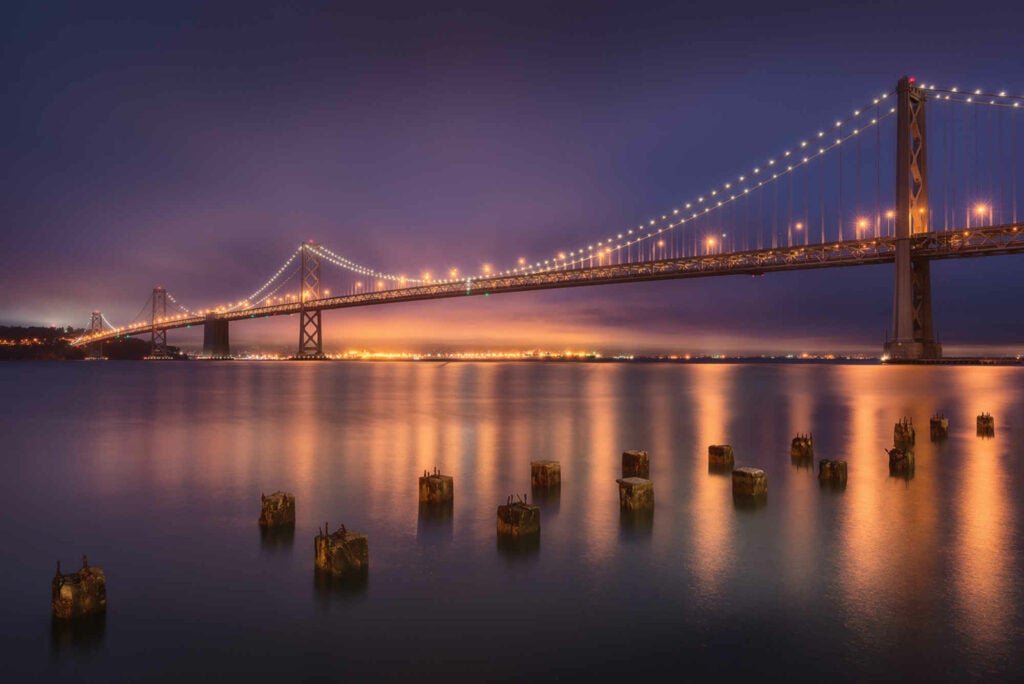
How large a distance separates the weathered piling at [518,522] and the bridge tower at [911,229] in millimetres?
38117

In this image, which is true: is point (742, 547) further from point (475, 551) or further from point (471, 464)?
point (471, 464)

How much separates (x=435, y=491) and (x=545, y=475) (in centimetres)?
163

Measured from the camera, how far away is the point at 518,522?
20.8 ft

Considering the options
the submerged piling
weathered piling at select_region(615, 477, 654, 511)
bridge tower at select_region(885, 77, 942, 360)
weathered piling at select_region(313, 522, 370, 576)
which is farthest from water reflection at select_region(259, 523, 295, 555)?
→ bridge tower at select_region(885, 77, 942, 360)

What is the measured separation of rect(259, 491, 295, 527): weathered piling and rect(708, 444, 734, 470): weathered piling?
6293 millimetres

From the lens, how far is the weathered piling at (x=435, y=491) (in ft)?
25.5

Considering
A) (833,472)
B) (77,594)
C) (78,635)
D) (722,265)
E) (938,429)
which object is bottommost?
(78,635)

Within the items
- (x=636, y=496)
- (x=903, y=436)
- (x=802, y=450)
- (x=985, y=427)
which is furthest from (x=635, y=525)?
(x=985, y=427)

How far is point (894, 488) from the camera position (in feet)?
29.7

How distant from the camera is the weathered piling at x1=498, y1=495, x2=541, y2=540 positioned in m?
6.31

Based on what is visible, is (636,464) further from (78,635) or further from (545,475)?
(78,635)

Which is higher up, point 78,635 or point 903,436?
point 903,436

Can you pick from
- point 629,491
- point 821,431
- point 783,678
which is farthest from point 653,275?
point 783,678

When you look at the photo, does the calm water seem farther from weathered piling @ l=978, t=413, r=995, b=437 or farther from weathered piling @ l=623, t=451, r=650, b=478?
weathered piling @ l=978, t=413, r=995, b=437
